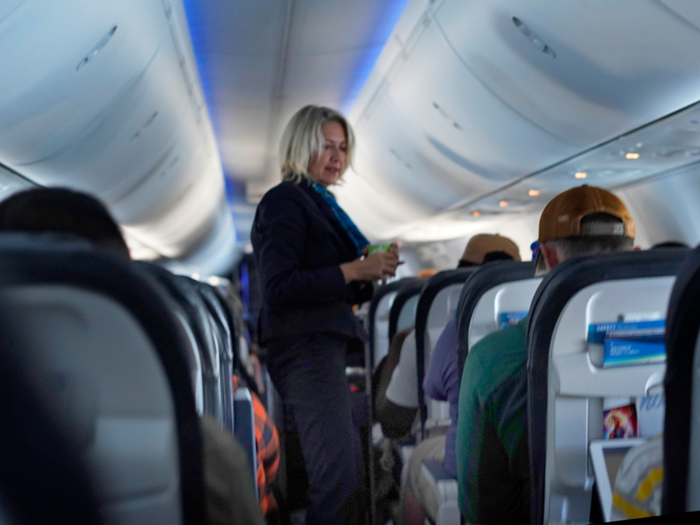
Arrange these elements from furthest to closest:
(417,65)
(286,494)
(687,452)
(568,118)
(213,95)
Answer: (213,95), (417,65), (568,118), (286,494), (687,452)

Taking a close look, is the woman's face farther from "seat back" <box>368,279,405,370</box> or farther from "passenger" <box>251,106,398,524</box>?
"seat back" <box>368,279,405,370</box>

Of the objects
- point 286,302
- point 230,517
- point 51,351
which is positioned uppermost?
point 51,351

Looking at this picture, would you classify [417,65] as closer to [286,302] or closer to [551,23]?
[551,23]

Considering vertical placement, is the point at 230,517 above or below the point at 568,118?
below

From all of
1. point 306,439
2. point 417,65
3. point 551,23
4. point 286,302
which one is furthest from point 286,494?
point 417,65

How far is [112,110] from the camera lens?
3.79 meters

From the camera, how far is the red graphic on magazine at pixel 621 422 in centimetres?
145

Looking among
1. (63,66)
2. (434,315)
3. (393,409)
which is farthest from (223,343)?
(63,66)

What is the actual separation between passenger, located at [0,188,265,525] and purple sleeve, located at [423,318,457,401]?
1484 mm

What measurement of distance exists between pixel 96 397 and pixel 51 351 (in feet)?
0.25

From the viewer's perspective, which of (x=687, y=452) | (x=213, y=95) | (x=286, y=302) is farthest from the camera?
(x=213, y=95)

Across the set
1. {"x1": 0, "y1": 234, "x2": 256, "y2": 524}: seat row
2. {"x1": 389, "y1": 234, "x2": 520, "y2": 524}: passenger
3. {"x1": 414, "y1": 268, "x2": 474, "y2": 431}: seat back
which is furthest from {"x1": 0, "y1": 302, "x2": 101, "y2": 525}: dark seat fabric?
{"x1": 414, "y1": 268, "x2": 474, "y2": 431}: seat back

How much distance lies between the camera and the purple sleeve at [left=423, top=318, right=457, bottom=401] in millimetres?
2318

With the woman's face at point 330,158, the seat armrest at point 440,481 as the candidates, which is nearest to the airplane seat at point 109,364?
the woman's face at point 330,158
